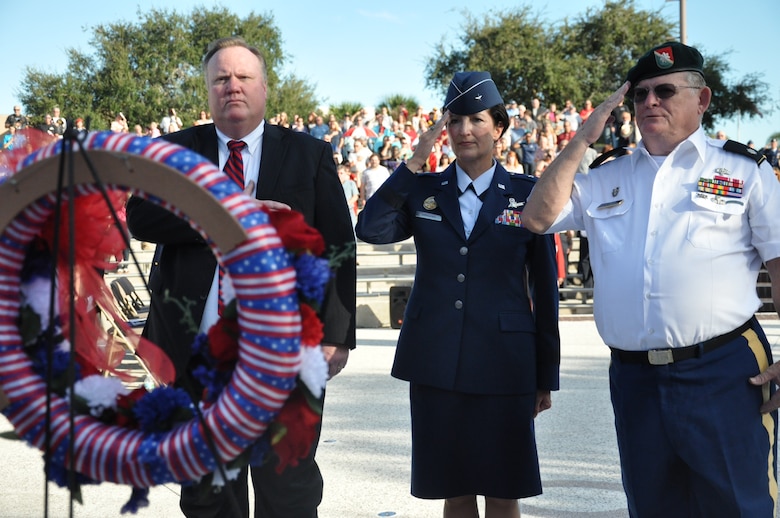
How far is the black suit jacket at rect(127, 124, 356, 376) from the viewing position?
3119 millimetres

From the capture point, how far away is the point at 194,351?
224 centimetres

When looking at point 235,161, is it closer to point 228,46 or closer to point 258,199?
point 258,199

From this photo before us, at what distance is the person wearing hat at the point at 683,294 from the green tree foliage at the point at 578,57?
1555 inches

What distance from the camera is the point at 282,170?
3.26 m

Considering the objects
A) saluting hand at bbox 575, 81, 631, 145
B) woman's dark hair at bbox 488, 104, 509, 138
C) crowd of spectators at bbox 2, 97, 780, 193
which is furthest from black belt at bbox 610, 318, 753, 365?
crowd of spectators at bbox 2, 97, 780, 193

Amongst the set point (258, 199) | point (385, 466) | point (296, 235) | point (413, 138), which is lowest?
point (385, 466)

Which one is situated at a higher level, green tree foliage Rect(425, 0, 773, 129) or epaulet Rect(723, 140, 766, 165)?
green tree foliage Rect(425, 0, 773, 129)

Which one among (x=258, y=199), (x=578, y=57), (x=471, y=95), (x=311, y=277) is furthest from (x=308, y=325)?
(x=578, y=57)

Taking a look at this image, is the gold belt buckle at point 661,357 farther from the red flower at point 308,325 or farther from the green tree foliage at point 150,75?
the green tree foliage at point 150,75

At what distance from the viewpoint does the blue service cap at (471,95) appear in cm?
349

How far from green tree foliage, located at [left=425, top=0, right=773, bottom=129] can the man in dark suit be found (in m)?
39.6

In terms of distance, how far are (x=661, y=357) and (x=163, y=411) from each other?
5.44 ft

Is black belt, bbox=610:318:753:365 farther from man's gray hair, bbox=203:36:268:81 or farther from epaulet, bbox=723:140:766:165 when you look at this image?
man's gray hair, bbox=203:36:268:81

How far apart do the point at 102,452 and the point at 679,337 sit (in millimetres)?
1856
